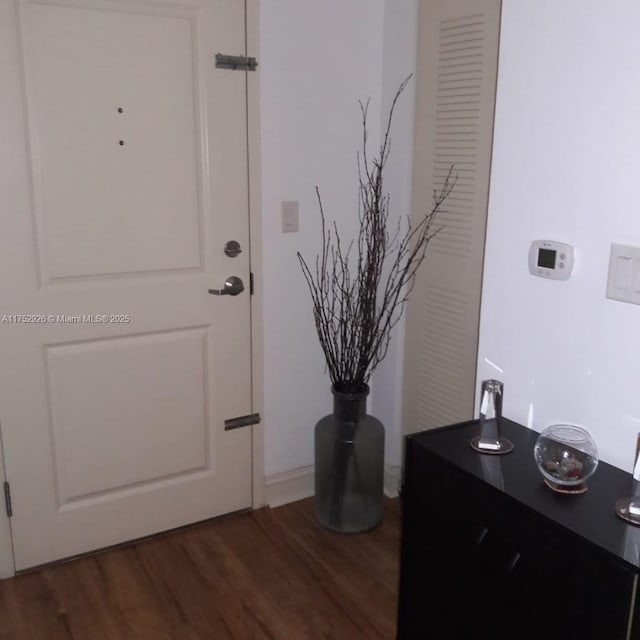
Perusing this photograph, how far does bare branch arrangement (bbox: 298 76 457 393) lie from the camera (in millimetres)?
Result: 2617

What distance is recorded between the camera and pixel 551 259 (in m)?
1.68

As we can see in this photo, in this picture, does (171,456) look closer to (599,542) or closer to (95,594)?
(95,594)

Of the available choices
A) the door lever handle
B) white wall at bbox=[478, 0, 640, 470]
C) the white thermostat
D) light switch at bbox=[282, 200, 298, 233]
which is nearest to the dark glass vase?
the door lever handle

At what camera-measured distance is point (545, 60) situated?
166 cm

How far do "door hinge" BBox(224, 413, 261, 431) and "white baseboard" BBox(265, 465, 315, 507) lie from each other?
265 mm

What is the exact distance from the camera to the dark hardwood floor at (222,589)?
2127mm

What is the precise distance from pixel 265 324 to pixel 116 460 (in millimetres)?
731

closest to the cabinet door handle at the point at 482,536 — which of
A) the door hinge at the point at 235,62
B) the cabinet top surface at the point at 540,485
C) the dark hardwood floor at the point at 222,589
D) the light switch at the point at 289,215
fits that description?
the cabinet top surface at the point at 540,485

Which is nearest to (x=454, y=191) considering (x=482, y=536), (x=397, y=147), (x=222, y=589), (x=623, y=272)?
(x=397, y=147)

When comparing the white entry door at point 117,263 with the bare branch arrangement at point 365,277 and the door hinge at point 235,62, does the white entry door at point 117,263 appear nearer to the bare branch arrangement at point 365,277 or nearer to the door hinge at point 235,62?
the door hinge at point 235,62

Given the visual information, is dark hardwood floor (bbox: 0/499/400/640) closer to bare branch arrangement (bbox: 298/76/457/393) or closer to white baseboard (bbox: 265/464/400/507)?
white baseboard (bbox: 265/464/400/507)

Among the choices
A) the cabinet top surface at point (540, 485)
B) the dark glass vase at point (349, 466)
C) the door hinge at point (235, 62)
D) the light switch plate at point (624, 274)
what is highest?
the door hinge at point (235, 62)

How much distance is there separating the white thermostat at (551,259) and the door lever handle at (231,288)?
45.7 inches

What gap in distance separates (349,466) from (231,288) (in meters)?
0.79
